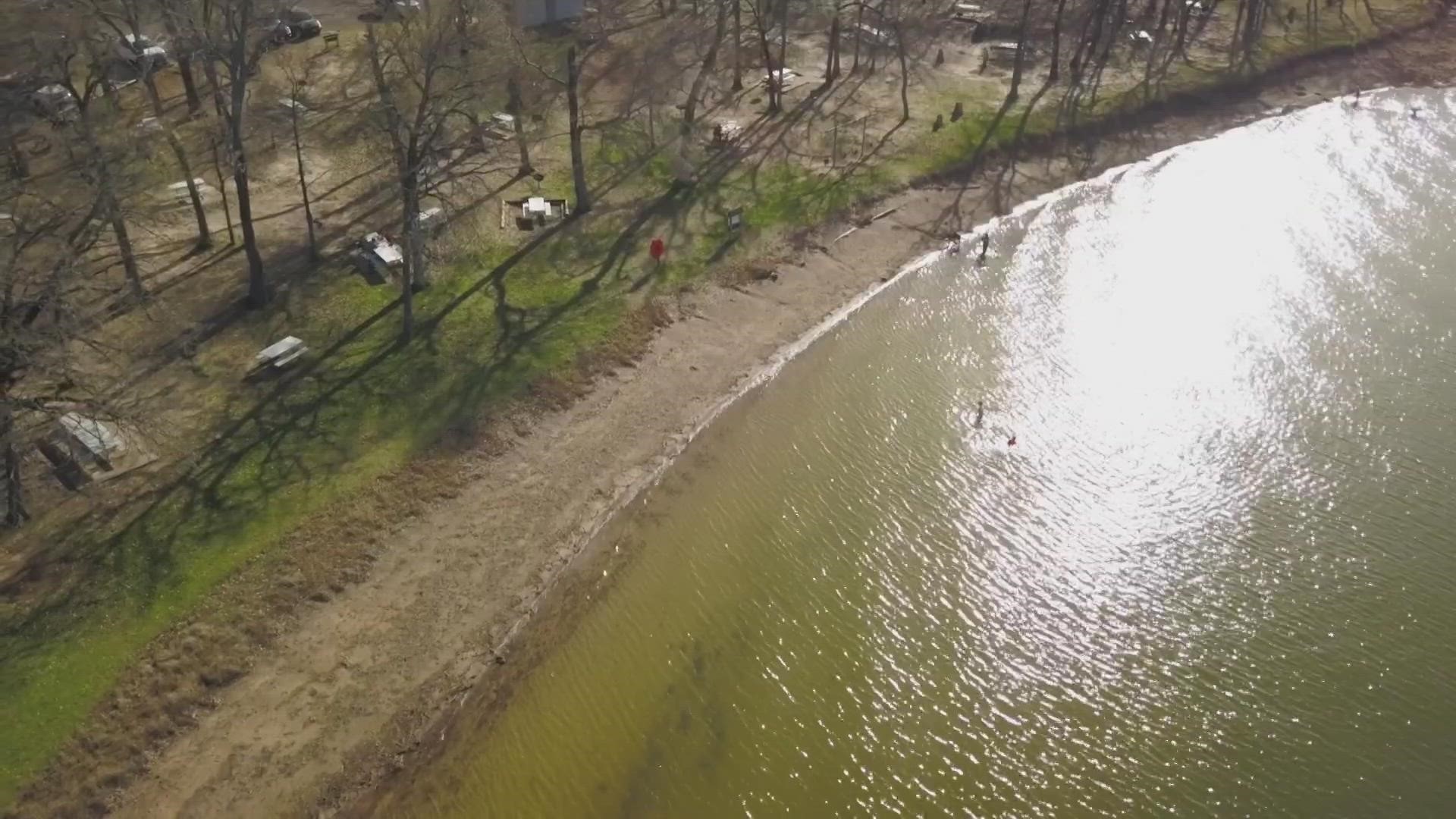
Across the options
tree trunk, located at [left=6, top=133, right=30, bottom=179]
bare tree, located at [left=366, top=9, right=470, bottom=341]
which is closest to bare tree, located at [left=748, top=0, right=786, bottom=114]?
bare tree, located at [left=366, top=9, right=470, bottom=341]

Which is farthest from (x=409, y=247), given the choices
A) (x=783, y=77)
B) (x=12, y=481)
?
(x=783, y=77)

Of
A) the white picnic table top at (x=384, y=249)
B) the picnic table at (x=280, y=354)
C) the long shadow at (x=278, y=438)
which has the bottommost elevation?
the long shadow at (x=278, y=438)

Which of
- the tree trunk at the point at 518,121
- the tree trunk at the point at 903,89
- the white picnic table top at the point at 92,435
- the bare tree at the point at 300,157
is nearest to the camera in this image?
the white picnic table top at the point at 92,435

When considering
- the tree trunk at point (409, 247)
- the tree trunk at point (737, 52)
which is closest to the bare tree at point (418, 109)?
the tree trunk at point (409, 247)

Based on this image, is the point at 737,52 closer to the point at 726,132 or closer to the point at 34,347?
the point at 726,132

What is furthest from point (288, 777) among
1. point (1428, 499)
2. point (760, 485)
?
point (1428, 499)

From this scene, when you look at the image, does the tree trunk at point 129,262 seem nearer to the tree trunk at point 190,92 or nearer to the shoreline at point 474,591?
the tree trunk at point 190,92
